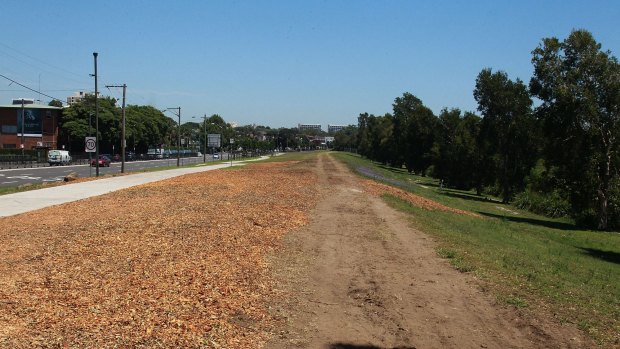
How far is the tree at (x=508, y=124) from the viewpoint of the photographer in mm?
48406

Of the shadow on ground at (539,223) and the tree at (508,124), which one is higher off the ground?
the tree at (508,124)

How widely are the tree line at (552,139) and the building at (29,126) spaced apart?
70482 mm

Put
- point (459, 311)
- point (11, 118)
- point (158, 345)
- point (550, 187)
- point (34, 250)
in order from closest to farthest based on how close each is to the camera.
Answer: point (158, 345)
point (459, 311)
point (34, 250)
point (550, 187)
point (11, 118)

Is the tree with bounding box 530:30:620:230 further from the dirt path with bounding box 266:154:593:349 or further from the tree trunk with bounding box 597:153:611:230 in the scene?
the dirt path with bounding box 266:154:593:349

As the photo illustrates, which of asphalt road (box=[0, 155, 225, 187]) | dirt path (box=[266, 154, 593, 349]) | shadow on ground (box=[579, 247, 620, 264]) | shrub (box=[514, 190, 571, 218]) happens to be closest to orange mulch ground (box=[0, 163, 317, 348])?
dirt path (box=[266, 154, 593, 349])

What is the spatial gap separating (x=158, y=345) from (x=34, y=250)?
6.52 meters

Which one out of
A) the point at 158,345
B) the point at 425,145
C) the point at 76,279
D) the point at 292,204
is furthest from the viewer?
the point at 425,145

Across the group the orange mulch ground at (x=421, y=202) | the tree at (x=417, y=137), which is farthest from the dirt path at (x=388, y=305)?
the tree at (x=417, y=137)

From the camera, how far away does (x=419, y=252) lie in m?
12.9

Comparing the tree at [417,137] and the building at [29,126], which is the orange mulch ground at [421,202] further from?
the building at [29,126]

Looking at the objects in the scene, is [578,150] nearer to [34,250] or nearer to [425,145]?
[34,250]

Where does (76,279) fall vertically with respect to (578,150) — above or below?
below

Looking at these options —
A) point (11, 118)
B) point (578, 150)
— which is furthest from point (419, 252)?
point (11, 118)

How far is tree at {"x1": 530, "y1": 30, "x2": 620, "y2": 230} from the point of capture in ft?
110
